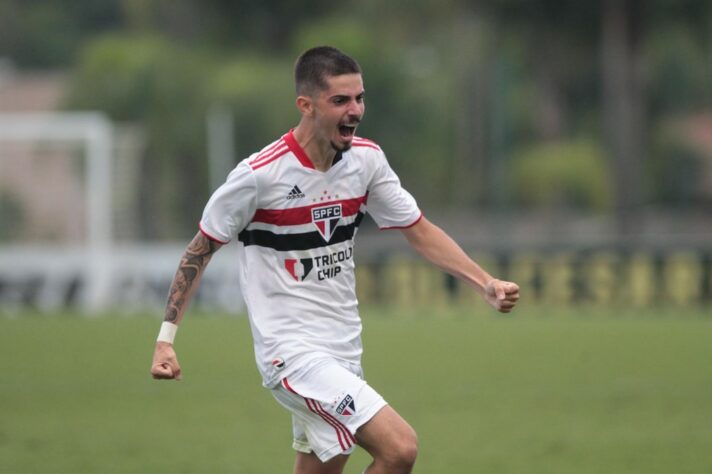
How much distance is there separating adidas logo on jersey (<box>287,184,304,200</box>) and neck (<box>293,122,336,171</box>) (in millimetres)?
151

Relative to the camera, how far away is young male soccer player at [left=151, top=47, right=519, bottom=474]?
6.79 metres

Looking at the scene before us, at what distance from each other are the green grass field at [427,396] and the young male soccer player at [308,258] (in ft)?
11.7

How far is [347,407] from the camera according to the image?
21.8ft

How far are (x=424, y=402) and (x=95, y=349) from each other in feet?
23.9

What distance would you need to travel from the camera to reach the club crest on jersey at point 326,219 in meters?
6.95

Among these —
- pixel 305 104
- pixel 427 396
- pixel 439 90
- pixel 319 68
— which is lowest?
pixel 427 396

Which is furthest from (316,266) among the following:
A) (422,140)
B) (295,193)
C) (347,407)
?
(422,140)

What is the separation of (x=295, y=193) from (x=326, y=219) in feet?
0.64

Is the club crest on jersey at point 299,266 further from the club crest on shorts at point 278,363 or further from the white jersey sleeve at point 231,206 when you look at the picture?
the club crest on shorts at point 278,363

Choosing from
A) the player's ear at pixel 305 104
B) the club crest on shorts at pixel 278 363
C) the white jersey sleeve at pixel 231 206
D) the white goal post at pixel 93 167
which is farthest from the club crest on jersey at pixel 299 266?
the white goal post at pixel 93 167

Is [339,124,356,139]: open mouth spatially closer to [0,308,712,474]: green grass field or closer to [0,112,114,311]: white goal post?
[0,308,712,474]: green grass field

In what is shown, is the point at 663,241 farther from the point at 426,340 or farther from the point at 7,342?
the point at 7,342

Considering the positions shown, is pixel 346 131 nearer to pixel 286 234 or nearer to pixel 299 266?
pixel 286 234

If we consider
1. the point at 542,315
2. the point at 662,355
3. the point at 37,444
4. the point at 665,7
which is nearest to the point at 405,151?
the point at 665,7
